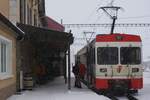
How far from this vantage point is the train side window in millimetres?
23812

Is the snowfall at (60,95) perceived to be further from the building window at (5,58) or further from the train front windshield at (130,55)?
the train front windshield at (130,55)

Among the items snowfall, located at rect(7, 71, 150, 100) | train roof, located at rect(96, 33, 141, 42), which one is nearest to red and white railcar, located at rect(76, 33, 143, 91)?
train roof, located at rect(96, 33, 141, 42)

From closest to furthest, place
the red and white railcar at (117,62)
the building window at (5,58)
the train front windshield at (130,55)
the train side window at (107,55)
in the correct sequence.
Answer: the building window at (5,58), the red and white railcar at (117,62), the train side window at (107,55), the train front windshield at (130,55)

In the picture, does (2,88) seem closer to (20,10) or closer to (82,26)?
(20,10)

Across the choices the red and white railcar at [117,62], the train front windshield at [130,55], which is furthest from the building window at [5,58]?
the train front windshield at [130,55]

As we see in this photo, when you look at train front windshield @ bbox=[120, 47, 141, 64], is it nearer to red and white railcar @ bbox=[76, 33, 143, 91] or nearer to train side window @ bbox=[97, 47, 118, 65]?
red and white railcar @ bbox=[76, 33, 143, 91]

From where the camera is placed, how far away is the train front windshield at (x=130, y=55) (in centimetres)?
2394

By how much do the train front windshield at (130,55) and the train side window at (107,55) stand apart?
0.31 metres

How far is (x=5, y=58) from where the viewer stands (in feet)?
61.0

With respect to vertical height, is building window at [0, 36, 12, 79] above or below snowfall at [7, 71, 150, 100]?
above

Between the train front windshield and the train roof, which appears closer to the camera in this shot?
the train roof

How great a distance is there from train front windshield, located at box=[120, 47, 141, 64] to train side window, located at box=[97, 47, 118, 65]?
1.01ft


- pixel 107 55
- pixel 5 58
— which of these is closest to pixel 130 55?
pixel 107 55

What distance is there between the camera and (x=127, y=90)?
24.7m
